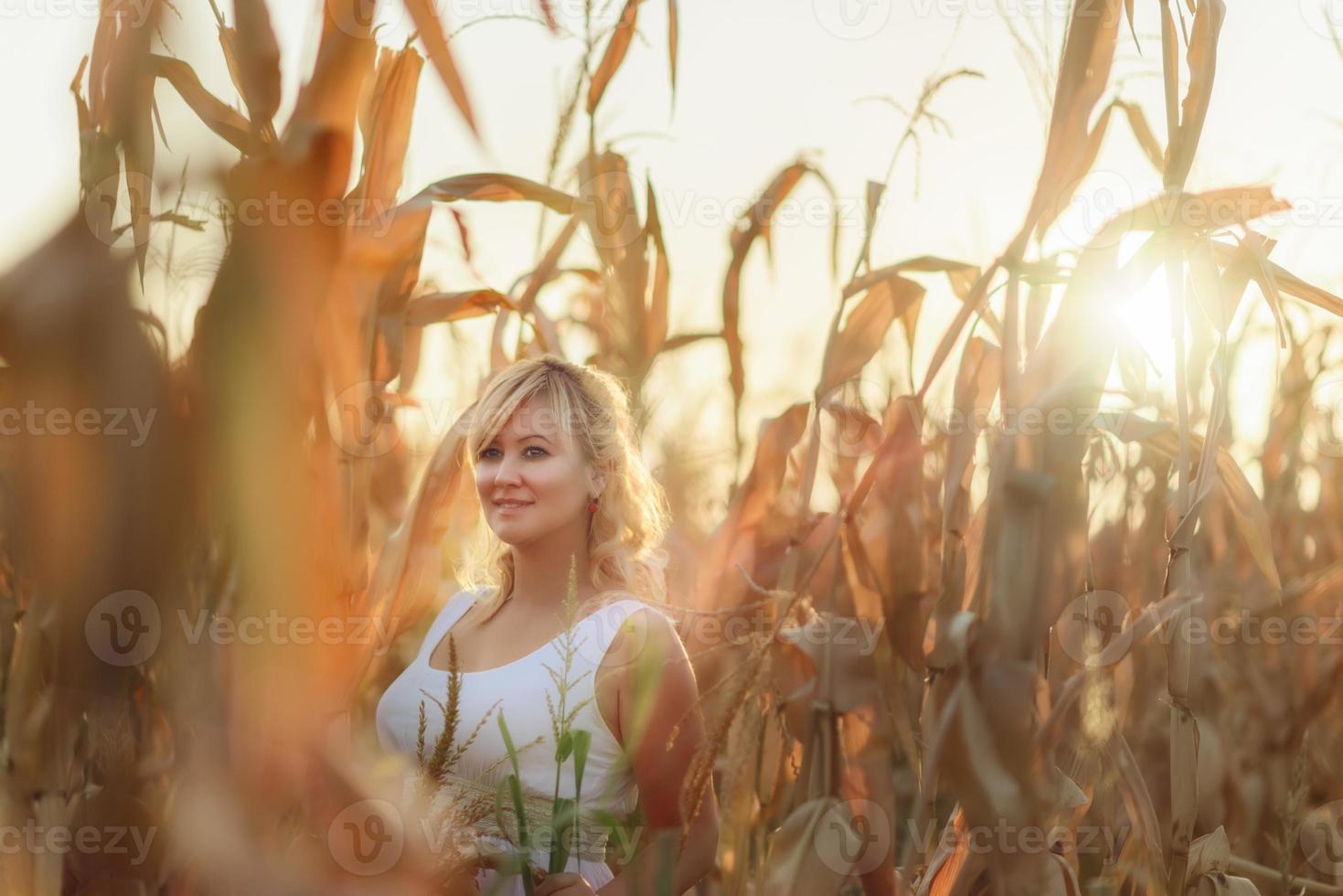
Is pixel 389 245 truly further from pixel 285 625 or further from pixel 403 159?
pixel 285 625

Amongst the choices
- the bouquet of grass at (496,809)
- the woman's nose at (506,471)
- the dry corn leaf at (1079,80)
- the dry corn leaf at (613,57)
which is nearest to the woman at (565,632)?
the woman's nose at (506,471)

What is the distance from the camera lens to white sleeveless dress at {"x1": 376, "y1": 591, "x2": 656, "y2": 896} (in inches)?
50.5

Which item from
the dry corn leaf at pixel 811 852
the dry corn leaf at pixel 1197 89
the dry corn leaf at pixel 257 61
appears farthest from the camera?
the dry corn leaf at pixel 811 852

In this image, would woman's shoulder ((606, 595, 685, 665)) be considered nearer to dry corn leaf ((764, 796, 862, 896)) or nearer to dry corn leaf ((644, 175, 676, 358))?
dry corn leaf ((764, 796, 862, 896))

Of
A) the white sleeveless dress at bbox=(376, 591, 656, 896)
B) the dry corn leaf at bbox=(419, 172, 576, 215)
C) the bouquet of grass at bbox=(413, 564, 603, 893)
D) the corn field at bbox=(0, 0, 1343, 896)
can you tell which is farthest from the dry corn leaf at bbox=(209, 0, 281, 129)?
the white sleeveless dress at bbox=(376, 591, 656, 896)

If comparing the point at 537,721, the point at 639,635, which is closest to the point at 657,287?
the point at 639,635

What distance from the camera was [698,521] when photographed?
2506 millimetres

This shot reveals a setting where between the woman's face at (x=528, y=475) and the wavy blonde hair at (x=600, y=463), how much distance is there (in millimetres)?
15

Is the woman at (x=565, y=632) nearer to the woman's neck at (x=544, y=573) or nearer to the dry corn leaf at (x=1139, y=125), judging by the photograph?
the woman's neck at (x=544, y=573)

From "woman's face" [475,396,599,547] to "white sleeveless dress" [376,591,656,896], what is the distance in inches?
5.7

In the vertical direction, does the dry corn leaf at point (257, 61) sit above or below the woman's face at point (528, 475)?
above

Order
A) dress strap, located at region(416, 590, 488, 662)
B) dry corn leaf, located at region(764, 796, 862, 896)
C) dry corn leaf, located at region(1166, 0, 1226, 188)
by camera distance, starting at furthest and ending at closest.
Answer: dress strap, located at region(416, 590, 488, 662), dry corn leaf, located at region(764, 796, 862, 896), dry corn leaf, located at region(1166, 0, 1226, 188)

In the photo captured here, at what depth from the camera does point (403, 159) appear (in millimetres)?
1037

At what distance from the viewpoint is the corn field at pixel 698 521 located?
1.23 feet
